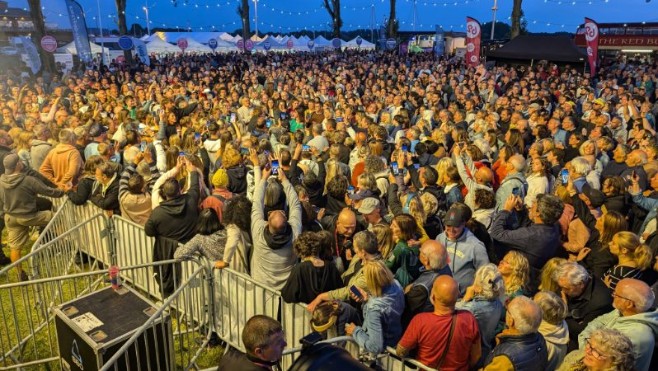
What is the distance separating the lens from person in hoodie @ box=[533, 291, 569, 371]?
9.83 feet

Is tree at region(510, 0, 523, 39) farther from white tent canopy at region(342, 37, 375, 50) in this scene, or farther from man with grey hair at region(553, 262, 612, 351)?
man with grey hair at region(553, 262, 612, 351)

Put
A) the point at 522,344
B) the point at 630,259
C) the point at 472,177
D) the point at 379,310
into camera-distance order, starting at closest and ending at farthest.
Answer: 1. the point at 522,344
2. the point at 379,310
3. the point at 630,259
4. the point at 472,177

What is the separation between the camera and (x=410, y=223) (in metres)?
3.99

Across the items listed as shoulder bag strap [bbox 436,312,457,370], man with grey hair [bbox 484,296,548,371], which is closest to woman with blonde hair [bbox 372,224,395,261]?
shoulder bag strap [bbox 436,312,457,370]

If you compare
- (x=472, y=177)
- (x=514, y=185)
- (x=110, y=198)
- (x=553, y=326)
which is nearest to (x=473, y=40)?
(x=472, y=177)

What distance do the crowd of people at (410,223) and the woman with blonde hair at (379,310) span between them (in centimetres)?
1

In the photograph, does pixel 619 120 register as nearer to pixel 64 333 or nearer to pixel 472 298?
pixel 472 298

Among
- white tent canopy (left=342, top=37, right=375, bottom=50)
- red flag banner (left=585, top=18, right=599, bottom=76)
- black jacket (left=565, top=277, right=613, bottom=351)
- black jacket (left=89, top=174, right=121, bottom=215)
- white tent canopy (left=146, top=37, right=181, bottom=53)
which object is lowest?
black jacket (left=565, top=277, right=613, bottom=351)

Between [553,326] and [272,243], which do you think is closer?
[553,326]

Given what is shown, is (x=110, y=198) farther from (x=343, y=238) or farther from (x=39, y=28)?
(x=39, y=28)

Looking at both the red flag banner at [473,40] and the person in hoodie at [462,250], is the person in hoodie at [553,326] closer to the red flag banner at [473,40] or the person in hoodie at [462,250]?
the person in hoodie at [462,250]

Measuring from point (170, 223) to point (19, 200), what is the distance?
101 inches

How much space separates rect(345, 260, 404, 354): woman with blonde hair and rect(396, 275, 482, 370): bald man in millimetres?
175

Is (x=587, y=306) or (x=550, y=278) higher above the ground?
(x=550, y=278)
